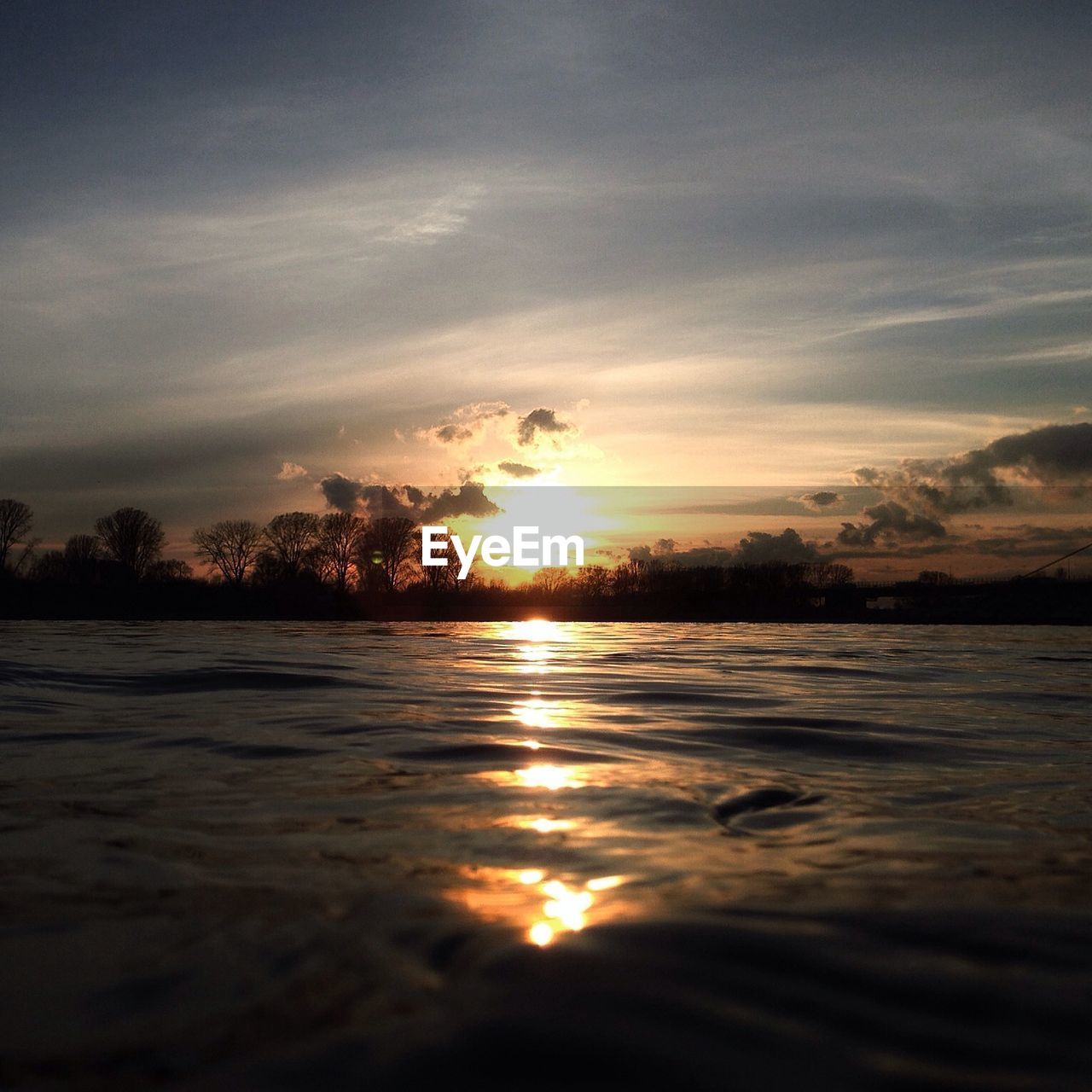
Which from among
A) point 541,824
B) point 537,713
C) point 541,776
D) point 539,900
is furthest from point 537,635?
point 539,900

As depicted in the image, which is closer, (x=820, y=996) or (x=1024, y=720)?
(x=820, y=996)

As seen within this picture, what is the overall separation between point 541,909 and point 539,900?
0.10 meters

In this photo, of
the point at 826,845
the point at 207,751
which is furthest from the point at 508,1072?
the point at 207,751

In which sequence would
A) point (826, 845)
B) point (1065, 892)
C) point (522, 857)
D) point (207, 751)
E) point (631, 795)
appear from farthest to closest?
1. point (207, 751)
2. point (631, 795)
3. point (826, 845)
4. point (522, 857)
5. point (1065, 892)

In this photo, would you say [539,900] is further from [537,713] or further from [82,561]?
[82,561]

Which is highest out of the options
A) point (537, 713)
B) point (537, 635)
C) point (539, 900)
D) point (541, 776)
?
point (539, 900)

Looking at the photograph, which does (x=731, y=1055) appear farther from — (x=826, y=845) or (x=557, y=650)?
(x=557, y=650)

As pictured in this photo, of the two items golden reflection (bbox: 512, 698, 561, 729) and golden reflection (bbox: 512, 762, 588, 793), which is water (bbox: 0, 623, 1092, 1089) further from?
golden reflection (bbox: 512, 698, 561, 729)

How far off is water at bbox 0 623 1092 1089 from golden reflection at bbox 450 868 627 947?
0.01 m

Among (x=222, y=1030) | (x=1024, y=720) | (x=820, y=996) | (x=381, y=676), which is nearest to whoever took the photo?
(x=222, y=1030)

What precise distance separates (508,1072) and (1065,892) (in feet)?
7.49

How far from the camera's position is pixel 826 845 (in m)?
3.88

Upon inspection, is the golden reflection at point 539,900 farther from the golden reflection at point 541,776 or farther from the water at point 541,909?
the golden reflection at point 541,776

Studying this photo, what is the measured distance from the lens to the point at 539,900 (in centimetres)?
310
